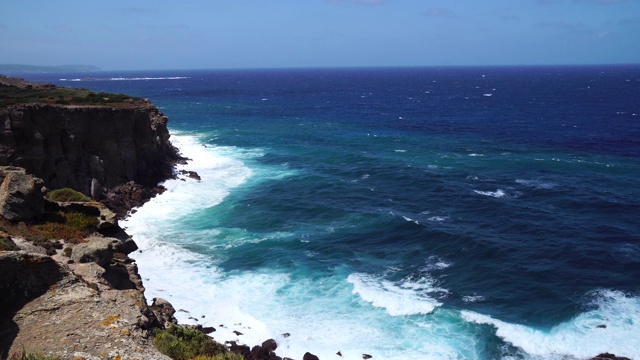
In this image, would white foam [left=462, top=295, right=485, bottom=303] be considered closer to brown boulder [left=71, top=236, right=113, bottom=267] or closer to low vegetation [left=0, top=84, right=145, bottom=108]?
brown boulder [left=71, top=236, right=113, bottom=267]

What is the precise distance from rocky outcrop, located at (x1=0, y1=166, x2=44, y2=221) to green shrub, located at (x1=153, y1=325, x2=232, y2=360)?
1166 cm

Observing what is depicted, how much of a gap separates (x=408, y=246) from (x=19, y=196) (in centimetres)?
3271

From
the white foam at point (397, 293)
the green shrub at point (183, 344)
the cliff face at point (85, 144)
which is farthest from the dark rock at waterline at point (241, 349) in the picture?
the cliff face at point (85, 144)

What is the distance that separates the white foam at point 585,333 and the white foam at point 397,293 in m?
3.12

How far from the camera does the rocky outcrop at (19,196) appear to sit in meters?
26.0

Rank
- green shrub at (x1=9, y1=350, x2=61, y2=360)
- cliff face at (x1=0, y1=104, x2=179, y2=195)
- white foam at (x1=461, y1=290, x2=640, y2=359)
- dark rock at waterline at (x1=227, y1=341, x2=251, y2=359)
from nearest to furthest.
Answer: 1. green shrub at (x1=9, y1=350, x2=61, y2=360)
2. dark rock at waterline at (x1=227, y1=341, x2=251, y2=359)
3. white foam at (x1=461, y1=290, x2=640, y2=359)
4. cliff face at (x1=0, y1=104, x2=179, y2=195)

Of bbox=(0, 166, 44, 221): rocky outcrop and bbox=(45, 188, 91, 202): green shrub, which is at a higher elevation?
bbox=(0, 166, 44, 221): rocky outcrop

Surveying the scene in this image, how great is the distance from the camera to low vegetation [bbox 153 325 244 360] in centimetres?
1890

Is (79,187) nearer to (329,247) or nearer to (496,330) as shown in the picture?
(329,247)

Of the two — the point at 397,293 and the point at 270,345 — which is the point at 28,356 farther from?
the point at 397,293

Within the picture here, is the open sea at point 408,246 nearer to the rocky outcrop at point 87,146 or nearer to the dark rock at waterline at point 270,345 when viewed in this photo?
the dark rock at waterline at point 270,345

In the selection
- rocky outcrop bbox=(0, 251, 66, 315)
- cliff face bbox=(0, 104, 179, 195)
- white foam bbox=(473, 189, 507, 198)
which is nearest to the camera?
rocky outcrop bbox=(0, 251, 66, 315)

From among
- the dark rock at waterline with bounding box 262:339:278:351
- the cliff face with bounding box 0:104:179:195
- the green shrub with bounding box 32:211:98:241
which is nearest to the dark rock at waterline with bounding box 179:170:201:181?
the cliff face with bounding box 0:104:179:195

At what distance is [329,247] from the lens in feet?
153
